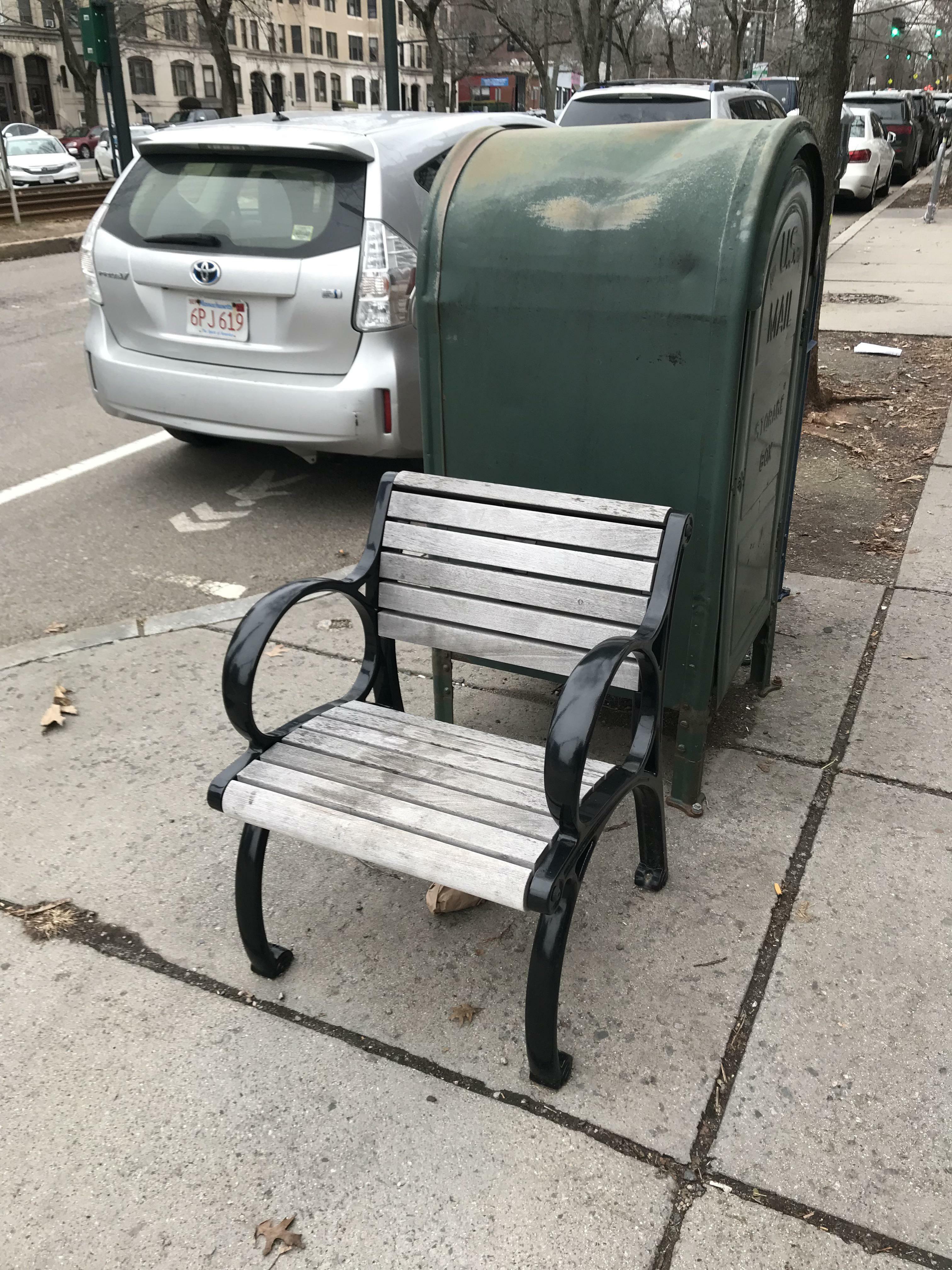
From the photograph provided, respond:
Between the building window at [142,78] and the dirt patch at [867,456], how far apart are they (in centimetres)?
6850

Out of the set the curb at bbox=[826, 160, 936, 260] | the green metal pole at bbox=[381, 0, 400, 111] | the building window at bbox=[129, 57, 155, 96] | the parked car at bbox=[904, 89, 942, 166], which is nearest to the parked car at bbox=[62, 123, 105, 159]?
the building window at bbox=[129, 57, 155, 96]

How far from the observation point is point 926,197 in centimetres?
2170

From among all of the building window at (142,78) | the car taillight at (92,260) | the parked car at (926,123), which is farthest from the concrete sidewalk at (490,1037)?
the building window at (142,78)

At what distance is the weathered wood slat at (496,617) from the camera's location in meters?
2.61

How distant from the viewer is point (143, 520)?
→ 5.45 m

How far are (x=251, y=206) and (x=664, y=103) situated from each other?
664cm

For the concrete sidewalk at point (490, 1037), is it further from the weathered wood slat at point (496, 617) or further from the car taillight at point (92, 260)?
the car taillight at point (92, 260)

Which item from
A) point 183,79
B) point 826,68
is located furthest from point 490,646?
point 183,79

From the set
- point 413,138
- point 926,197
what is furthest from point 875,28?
point 413,138

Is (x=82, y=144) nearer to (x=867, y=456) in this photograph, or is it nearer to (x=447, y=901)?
(x=867, y=456)

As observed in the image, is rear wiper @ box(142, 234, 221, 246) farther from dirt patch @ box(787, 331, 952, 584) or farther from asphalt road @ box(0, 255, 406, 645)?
dirt patch @ box(787, 331, 952, 584)

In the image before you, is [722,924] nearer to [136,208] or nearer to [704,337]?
[704,337]

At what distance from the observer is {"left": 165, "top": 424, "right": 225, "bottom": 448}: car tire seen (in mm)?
6348

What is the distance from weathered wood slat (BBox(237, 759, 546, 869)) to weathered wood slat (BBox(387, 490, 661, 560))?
76 centimetres
